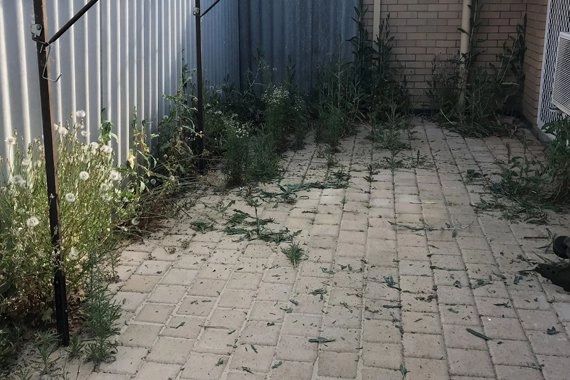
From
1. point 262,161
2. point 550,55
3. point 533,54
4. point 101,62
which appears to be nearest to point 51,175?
point 101,62

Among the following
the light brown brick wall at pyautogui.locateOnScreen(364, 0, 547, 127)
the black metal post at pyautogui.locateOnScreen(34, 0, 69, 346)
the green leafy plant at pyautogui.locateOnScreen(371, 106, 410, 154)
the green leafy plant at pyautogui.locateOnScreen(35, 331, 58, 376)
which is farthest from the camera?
the light brown brick wall at pyautogui.locateOnScreen(364, 0, 547, 127)

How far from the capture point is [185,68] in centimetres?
616

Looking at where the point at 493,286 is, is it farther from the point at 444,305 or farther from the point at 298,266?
the point at 298,266

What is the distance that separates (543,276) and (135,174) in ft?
9.29

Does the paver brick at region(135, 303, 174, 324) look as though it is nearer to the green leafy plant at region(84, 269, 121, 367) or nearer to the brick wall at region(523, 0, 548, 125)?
the green leafy plant at region(84, 269, 121, 367)

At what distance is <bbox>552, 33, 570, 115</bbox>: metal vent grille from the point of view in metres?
5.62

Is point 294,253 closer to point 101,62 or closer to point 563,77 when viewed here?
point 101,62

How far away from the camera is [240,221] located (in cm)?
492

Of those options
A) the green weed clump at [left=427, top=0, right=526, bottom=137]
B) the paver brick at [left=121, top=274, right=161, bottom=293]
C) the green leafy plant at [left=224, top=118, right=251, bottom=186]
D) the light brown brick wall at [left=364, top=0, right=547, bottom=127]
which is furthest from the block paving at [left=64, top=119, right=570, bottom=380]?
the light brown brick wall at [left=364, top=0, right=547, bottom=127]

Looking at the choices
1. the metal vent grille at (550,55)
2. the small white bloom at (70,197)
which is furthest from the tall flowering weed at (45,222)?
the metal vent grille at (550,55)

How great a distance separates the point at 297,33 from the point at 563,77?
13.2 ft

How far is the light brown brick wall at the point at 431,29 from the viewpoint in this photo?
8.57m

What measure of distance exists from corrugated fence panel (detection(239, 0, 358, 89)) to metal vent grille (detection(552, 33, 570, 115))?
348 centimetres

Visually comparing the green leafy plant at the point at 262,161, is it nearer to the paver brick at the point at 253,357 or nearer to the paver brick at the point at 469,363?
the paver brick at the point at 253,357
